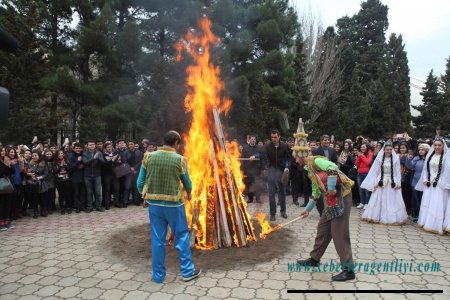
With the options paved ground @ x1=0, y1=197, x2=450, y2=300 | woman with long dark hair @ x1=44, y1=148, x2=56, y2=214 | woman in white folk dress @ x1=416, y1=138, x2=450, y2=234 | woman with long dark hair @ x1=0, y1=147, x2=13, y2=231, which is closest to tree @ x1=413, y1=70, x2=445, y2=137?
woman in white folk dress @ x1=416, y1=138, x2=450, y2=234

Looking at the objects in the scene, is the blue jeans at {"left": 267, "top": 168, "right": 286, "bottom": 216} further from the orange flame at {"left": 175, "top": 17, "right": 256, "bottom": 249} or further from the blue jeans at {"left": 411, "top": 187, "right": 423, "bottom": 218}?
the blue jeans at {"left": 411, "top": 187, "right": 423, "bottom": 218}

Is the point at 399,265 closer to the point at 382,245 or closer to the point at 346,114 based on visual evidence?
the point at 382,245

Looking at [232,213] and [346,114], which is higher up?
[346,114]

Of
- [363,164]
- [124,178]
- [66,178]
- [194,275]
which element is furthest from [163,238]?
[363,164]

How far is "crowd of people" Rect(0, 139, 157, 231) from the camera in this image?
29.2ft

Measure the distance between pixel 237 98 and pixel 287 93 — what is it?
4.54 meters

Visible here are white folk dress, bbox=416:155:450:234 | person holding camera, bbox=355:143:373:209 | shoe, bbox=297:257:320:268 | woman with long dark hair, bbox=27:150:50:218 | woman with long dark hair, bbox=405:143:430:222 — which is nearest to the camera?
shoe, bbox=297:257:320:268

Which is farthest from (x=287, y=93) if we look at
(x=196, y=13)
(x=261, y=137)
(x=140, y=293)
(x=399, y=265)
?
(x=140, y=293)

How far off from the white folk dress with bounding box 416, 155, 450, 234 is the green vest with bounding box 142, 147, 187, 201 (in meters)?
5.62

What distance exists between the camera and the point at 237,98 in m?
17.7

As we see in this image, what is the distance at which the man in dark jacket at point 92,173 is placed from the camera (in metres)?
9.91

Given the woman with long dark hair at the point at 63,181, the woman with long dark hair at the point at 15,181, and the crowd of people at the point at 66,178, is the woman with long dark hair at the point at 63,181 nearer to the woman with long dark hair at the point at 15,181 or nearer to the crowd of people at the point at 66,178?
the crowd of people at the point at 66,178

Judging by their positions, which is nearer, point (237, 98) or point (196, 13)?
point (196, 13)

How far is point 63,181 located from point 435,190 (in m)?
8.91
